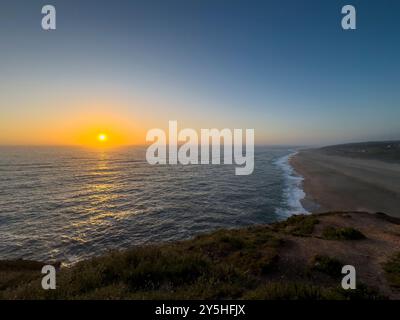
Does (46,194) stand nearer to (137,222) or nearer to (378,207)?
(137,222)

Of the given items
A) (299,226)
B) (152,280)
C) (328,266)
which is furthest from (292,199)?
(152,280)

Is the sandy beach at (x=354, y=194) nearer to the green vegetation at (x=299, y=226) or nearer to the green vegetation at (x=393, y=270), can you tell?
the green vegetation at (x=299, y=226)

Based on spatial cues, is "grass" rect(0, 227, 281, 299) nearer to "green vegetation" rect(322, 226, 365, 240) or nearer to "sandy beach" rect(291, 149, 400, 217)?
"green vegetation" rect(322, 226, 365, 240)

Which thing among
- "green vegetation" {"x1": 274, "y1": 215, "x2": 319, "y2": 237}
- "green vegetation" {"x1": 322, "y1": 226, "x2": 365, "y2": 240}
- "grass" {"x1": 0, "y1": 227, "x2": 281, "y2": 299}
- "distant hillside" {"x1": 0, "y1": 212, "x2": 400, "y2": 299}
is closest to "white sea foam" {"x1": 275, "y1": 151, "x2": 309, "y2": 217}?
"green vegetation" {"x1": 274, "y1": 215, "x2": 319, "y2": 237}

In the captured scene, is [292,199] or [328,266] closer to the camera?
[328,266]

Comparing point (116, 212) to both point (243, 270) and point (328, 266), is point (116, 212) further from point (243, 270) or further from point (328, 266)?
point (328, 266)

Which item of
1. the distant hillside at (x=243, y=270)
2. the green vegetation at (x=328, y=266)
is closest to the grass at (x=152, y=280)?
the distant hillside at (x=243, y=270)
